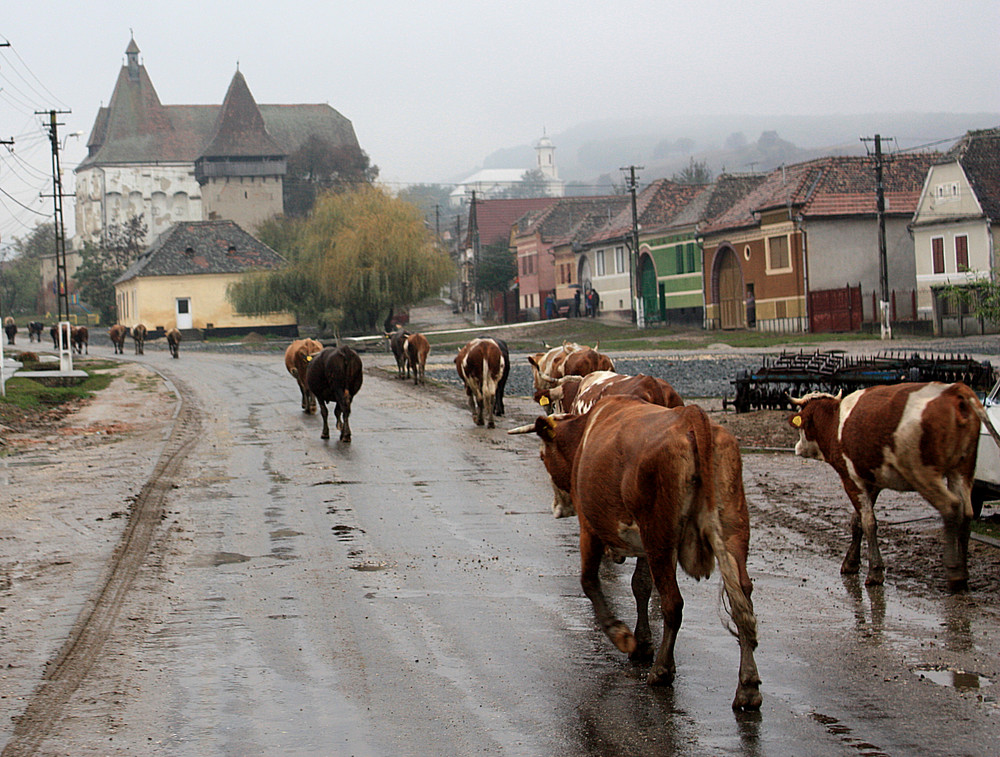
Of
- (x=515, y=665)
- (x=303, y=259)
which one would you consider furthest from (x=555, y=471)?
(x=303, y=259)

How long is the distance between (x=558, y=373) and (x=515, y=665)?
36.8ft

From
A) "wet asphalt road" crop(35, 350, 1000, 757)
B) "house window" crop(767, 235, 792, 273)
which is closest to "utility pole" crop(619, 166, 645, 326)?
"house window" crop(767, 235, 792, 273)

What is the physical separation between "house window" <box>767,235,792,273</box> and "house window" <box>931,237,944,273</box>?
246 inches

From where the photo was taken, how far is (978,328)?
42250mm

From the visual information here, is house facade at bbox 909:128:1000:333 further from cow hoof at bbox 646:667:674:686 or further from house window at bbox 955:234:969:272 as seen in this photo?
cow hoof at bbox 646:667:674:686

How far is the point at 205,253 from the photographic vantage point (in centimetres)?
7656

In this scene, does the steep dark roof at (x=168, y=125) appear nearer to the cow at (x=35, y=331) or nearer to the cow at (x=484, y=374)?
the cow at (x=35, y=331)

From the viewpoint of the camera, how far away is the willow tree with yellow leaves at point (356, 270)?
59.0 metres

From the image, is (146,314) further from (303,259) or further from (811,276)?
(811,276)

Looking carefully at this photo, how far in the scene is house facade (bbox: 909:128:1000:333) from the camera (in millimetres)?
45625

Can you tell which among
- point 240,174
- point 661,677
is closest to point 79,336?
Answer: point 240,174

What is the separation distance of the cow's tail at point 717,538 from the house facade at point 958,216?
41.4 meters

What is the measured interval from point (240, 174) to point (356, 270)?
48.9 m

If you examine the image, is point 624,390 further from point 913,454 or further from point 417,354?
point 417,354
